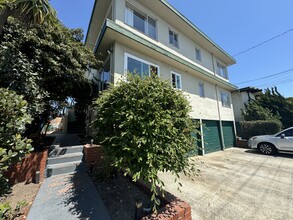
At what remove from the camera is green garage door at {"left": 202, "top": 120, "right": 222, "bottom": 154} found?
1057 centimetres

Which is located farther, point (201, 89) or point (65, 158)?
point (201, 89)

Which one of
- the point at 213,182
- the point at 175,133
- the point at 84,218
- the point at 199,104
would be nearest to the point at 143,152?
the point at 175,133

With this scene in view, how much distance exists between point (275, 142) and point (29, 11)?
50.1 ft

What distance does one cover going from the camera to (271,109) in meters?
15.5

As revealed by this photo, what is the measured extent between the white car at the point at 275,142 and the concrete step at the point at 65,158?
12.3 meters

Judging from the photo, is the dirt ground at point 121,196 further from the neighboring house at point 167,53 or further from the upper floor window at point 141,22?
the upper floor window at point 141,22

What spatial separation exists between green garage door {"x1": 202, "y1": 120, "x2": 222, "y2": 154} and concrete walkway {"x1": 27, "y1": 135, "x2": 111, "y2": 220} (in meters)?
9.03

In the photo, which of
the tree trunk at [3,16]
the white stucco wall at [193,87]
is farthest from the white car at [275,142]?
the tree trunk at [3,16]

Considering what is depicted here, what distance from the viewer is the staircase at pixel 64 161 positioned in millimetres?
4941

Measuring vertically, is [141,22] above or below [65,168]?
above

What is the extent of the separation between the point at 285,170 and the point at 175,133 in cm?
723

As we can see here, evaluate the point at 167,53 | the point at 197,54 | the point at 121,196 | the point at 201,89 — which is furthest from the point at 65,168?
the point at 197,54

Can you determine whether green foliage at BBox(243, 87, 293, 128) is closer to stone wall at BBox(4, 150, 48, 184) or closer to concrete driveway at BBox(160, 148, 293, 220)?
concrete driveway at BBox(160, 148, 293, 220)

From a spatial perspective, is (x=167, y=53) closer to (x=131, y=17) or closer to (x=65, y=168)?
(x=131, y=17)
